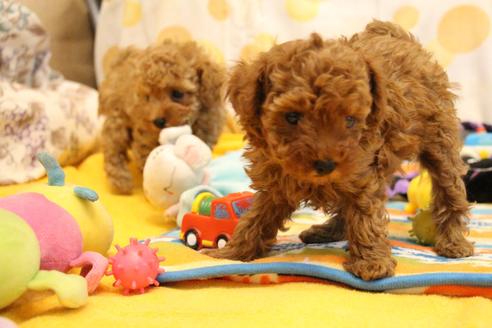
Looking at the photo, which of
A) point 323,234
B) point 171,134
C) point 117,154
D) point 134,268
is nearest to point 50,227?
point 134,268

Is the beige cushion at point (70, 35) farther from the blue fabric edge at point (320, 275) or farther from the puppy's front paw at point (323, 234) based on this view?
the blue fabric edge at point (320, 275)

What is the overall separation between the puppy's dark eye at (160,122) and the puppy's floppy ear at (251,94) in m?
1.36

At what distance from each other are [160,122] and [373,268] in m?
1.71

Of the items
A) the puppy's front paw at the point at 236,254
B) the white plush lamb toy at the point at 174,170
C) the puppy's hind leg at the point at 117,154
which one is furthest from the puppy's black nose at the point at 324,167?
the puppy's hind leg at the point at 117,154

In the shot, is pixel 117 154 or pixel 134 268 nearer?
pixel 134 268

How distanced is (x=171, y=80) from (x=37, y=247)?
5.57 feet

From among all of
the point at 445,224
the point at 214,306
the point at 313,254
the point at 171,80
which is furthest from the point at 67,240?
the point at 171,80

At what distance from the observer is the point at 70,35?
454cm

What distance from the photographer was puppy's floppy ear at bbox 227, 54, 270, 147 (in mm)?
1829

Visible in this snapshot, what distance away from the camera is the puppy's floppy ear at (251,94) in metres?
1.83

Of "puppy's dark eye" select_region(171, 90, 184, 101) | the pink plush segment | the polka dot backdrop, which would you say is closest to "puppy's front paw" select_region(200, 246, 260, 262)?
the pink plush segment

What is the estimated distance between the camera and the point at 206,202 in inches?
102

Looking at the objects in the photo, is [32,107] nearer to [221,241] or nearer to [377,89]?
[221,241]

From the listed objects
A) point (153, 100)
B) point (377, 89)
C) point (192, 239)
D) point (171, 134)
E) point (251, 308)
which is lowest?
point (192, 239)
